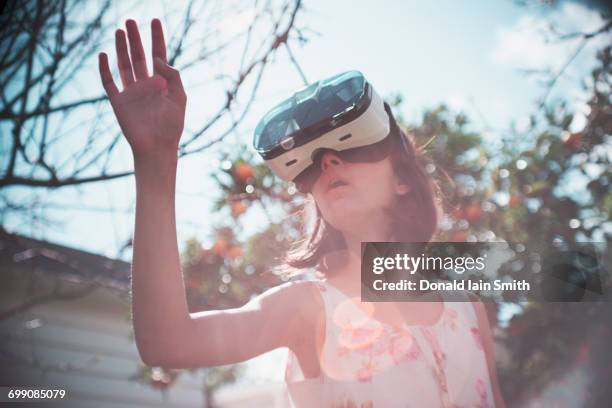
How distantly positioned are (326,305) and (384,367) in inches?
5.2

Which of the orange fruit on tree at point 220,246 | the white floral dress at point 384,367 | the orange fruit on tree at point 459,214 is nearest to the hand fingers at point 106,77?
the white floral dress at point 384,367

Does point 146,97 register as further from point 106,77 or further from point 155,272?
point 155,272

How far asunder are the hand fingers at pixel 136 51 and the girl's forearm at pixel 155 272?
12 centimetres

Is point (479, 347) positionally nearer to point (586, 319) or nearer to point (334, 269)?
point (334, 269)

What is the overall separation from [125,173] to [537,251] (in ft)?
4.44

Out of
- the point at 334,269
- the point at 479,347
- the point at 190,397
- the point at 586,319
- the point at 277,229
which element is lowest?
the point at 190,397

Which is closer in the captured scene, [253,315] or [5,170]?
[253,315]

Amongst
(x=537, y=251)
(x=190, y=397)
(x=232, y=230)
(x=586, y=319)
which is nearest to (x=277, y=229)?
(x=232, y=230)

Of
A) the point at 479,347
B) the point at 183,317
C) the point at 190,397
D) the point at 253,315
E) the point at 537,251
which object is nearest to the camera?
the point at 183,317

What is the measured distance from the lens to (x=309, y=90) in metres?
0.97

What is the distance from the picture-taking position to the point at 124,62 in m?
0.67

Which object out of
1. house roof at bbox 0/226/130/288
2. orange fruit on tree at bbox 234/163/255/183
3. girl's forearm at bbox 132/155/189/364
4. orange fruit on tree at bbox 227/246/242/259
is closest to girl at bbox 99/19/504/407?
girl's forearm at bbox 132/155/189/364

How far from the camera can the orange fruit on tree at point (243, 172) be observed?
1.59 meters

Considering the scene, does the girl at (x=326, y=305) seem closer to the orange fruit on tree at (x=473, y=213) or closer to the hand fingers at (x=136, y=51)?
the hand fingers at (x=136, y=51)
